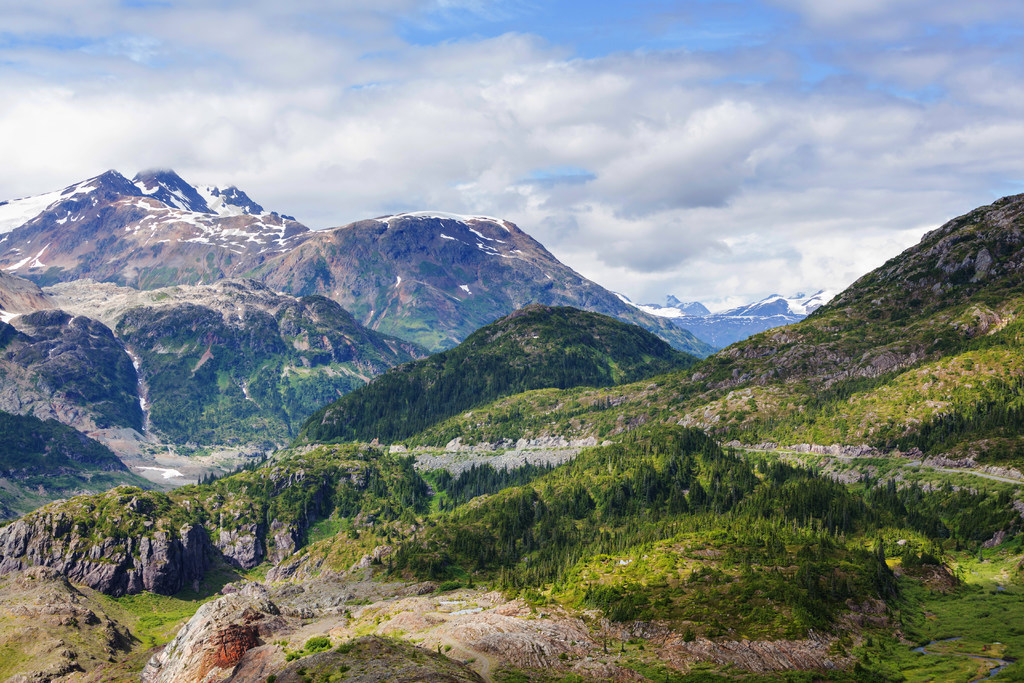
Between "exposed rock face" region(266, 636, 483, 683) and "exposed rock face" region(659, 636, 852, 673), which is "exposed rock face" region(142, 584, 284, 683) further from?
"exposed rock face" region(659, 636, 852, 673)

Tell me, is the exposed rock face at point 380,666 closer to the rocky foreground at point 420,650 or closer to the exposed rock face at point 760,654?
the rocky foreground at point 420,650

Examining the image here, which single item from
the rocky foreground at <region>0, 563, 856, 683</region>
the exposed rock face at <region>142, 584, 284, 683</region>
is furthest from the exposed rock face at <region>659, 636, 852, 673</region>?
the exposed rock face at <region>142, 584, 284, 683</region>

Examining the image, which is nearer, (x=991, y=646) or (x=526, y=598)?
(x=991, y=646)

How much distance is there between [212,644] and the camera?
149375 millimetres

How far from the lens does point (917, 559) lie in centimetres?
19925

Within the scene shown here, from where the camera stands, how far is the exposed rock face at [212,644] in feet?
482

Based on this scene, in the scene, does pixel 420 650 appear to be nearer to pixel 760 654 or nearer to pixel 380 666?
pixel 380 666

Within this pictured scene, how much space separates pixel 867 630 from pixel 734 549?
37068mm

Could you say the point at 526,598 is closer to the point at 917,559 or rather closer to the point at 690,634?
the point at 690,634

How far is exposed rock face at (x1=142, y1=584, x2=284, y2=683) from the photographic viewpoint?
147 m

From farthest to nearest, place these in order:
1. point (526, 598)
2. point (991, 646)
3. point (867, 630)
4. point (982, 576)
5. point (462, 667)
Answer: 1. point (982, 576)
2. point (526, 598)
3. point (867, 630)
4. point (991, 646)
5. point (462, 667)

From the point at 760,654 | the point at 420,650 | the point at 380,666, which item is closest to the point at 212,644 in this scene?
the point at 420,650

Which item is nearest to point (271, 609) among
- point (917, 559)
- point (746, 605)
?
point (746, 605)

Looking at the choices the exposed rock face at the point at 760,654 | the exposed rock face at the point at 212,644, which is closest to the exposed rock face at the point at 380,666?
the exposed rock face at the point at 212,644
